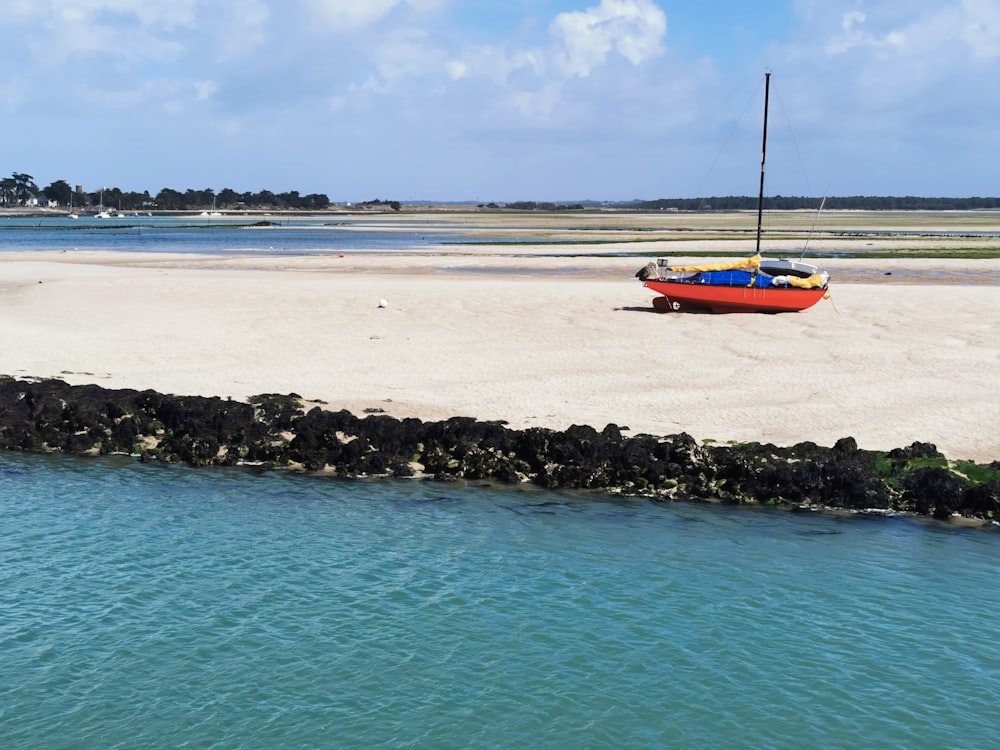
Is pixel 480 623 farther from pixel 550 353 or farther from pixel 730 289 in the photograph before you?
pixel 730 289

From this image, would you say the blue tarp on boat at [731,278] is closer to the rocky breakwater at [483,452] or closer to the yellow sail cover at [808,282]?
the yellow sail cover at [808,282]

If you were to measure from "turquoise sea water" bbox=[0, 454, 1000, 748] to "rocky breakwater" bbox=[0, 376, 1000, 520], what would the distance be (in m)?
0.51

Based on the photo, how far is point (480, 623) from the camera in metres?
10.4

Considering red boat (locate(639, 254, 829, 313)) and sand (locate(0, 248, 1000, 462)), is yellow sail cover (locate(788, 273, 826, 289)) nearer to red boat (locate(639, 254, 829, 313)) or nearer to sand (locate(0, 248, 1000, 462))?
red boat (locate(639, 254, 829, 313))

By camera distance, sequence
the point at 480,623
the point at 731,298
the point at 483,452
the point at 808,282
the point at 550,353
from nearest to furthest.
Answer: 1. the point at 480,623
2. the point at 483,452
3. the point at 550,353
4. the point at 808,282
5. the point at 731,298

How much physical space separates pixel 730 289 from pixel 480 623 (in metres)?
19.9

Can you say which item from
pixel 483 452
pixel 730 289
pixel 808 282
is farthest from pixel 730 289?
pixel 483 452

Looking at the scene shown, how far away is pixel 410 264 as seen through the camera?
52.3 metres

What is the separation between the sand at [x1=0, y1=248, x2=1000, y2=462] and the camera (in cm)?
1733

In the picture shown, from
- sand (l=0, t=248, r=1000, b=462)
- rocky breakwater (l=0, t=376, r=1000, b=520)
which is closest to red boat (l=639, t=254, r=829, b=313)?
sand (l=0, t=248, r=1000, b=462)

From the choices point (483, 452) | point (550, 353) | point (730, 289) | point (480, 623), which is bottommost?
point (480, 623)

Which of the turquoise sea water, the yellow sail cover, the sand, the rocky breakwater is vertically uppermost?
the yellow sail cover

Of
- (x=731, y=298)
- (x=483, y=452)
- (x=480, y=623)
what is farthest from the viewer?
(x=731, y=298)

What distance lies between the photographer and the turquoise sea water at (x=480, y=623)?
8.56m
